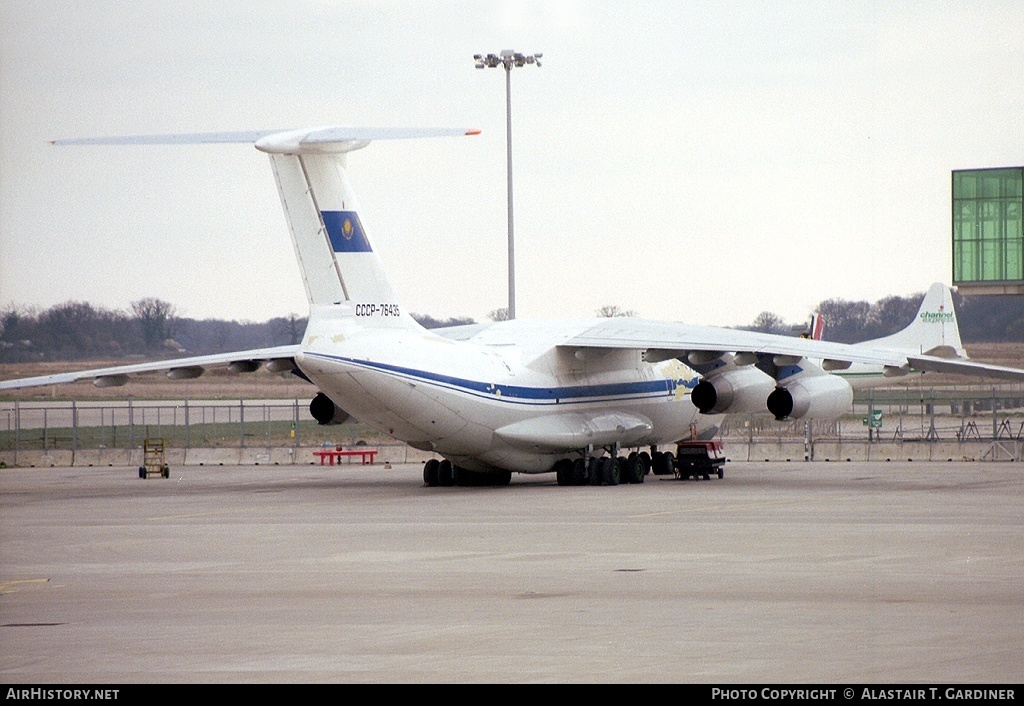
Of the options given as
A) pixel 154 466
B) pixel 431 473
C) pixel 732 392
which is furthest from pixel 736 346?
pixel 154 466

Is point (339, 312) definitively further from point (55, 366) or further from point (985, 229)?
point (985, 229)

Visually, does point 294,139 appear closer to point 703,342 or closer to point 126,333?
point 703,342

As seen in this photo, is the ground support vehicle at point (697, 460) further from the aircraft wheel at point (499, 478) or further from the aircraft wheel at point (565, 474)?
the aircraft wheel at point (499, 478)

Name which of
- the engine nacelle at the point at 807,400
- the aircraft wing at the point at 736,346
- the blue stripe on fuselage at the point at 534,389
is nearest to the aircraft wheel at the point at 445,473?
the blue stripe on fuselage at the point at 534,389

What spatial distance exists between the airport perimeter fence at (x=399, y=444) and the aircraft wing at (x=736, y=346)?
7.53 meters

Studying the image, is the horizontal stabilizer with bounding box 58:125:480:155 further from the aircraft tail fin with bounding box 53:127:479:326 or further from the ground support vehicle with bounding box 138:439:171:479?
the ground support vehicle with bounding box 138:439:171:479

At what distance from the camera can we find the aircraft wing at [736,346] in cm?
2897

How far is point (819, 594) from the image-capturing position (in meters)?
13.6

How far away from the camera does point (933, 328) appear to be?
47312 millimetres

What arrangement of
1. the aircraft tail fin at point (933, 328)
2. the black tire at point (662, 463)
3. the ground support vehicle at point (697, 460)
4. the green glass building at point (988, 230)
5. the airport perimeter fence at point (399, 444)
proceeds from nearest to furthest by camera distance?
the ground support vehicle at point (697, 460)
the black tire at point (662, 463)
the green glass building at point (988, 230)
the airport perimeter fence at point (399, 444)
the aircraft tail fin at point (933, 328)

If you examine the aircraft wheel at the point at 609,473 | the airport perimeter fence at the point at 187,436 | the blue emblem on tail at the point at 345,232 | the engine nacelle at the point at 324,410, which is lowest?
the airport perimeter fence at the point at 187,436

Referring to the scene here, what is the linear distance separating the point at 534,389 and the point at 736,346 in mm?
4225

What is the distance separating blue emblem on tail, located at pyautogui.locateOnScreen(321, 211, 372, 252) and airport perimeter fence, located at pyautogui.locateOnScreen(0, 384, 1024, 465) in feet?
Answer: 46.9
